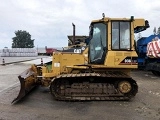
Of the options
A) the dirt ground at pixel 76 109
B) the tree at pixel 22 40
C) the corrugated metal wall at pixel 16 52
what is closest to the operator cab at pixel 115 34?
the dirt ground at pixel 76 109

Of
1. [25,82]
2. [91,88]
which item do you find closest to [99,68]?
[91,88]

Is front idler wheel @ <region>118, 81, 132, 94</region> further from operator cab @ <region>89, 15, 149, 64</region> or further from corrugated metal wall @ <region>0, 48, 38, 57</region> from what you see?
corrugated metal wall @ <region>0, 48, 38, 57</region>

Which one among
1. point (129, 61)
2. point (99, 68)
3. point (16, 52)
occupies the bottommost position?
point (99, 68)

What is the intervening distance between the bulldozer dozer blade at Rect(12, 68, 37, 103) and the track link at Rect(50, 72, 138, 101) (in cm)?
87

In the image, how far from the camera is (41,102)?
9.89 m

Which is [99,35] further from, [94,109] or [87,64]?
→ [94,109]

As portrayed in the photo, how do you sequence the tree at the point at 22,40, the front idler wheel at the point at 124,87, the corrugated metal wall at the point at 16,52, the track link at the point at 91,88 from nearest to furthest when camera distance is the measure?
1. the track link at the point at 91,88
2. the front idler wheel at the point at 124,87
3. the corrugated metal wall at the point at 16,52
4. the tree at the point at 22,40

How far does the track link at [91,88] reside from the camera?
33.1 ft

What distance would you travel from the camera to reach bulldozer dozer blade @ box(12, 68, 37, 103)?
9.73m

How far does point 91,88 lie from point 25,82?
84.9 inches

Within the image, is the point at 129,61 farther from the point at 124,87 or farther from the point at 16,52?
the point at 16,52

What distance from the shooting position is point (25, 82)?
10094 millimetres

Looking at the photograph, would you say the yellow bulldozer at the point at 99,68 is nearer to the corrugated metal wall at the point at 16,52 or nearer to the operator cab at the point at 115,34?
the operator cab at the point at 115,34

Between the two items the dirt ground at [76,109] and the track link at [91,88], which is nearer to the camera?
the dirt ground at [76,109]
